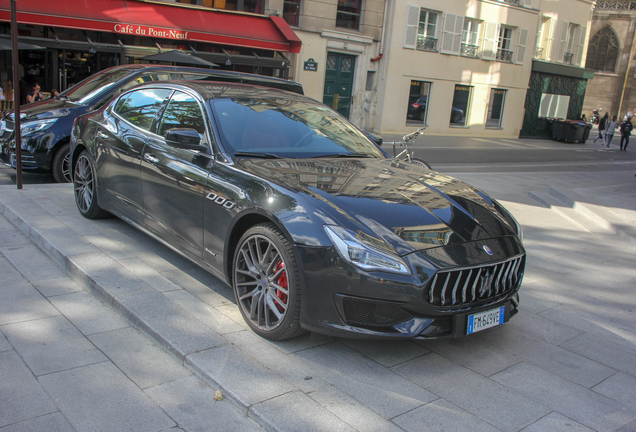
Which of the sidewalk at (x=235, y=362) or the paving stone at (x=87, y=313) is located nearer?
the sidewalk at (x=235, y=362)

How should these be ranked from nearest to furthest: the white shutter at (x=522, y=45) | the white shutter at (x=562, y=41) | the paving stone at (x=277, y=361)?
the paving stone at (x=277, y=361)
the white shutter at (x=522, y=45)
the white shutter at (x=562, y=41)

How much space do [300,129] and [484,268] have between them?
6.33 feet

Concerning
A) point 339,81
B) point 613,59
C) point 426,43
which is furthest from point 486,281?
point 613,59

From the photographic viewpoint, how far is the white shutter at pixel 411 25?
A: 25.2 metres

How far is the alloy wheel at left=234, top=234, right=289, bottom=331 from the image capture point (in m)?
3.36

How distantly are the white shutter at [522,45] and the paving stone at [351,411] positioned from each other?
31.1 m

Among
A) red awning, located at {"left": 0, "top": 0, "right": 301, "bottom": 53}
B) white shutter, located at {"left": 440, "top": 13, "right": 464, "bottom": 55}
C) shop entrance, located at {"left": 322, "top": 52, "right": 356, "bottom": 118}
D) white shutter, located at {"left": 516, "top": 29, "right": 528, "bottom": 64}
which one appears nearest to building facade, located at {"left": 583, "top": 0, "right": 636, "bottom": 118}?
white shutter, located at {"left": 516, "top": 29, "right": 528, "bottom": 64}

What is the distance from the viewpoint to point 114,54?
18.5m

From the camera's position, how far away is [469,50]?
2811 centimetres

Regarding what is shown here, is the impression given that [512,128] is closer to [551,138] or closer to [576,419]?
[551,138]

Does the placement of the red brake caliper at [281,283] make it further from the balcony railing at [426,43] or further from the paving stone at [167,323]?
the balcony railing at [426,43]

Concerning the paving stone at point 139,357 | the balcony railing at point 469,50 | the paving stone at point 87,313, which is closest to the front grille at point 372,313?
the paving stone at point 139,357

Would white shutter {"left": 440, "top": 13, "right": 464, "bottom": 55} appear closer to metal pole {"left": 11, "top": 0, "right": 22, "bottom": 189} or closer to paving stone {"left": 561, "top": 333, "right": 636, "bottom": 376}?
metal pole {"left": 11, "top": 0, "right": 22, "bottom": 189}

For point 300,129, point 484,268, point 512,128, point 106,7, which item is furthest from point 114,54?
point 512,128
